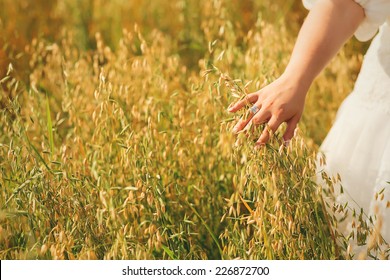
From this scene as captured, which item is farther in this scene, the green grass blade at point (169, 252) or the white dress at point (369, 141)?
the white dress at point (369, 141)

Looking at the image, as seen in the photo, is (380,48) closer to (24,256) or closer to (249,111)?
(249,111)

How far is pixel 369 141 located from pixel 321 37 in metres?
0.38

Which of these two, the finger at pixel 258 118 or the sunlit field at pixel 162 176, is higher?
the finger at pixel 258 118

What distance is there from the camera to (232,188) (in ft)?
5.98

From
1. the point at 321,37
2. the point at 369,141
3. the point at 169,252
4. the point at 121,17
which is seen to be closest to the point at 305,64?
the point at 321,37

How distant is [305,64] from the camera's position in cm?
134

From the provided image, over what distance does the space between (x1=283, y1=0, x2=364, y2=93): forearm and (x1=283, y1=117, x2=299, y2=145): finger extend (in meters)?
0.07

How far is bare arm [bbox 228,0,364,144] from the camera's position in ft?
4.32

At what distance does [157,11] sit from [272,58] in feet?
3.20

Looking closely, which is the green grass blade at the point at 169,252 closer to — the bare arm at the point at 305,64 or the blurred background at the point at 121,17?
the bare arm at the point at 305,64

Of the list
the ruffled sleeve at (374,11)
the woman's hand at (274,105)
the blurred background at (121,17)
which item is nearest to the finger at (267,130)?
the woman's hand at (274,105)

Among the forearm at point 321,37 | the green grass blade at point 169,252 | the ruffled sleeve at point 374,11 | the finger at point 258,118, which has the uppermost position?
the ruffled sleeve at point 374,11

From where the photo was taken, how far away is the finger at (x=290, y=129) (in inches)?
53.3

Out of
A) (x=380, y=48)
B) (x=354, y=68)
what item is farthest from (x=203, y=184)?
(x=354, y=68)
